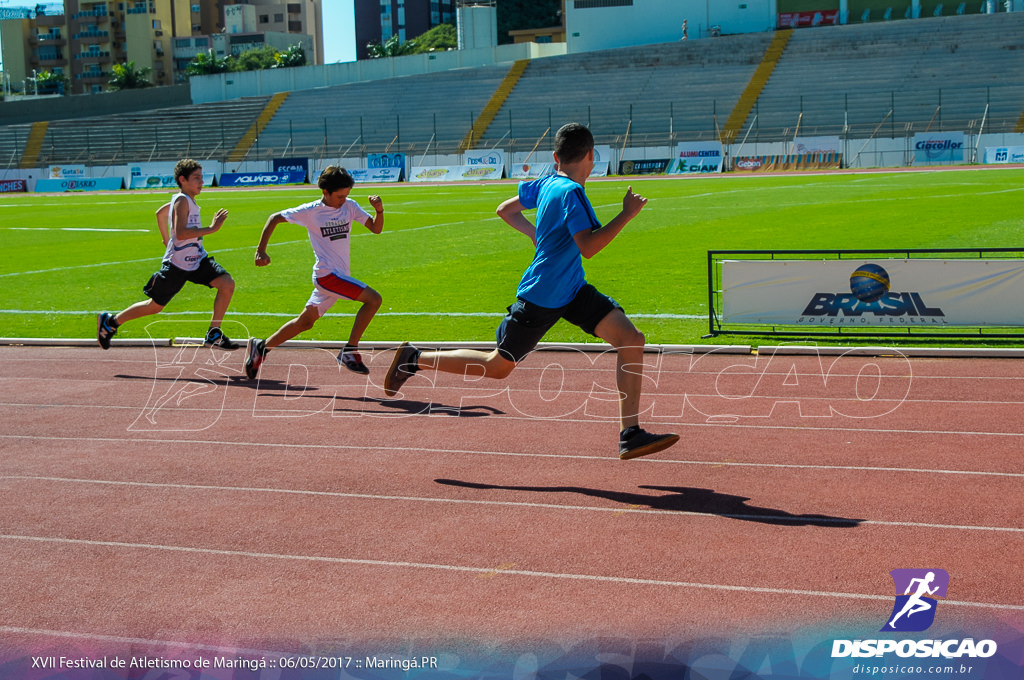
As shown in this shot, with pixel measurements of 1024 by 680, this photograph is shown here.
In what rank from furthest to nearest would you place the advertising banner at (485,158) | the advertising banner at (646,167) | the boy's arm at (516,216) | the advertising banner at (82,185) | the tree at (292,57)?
1. the tree at (292,57)
2. the advertising banner at (82,185)
3. the advertising banner at (485,158)
4. the advertising banner at (646,167)
5. the boy's arm at (516,216)

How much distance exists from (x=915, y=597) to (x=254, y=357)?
670 cm

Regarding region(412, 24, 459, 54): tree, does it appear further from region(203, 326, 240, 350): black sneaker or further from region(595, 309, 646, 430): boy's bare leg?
region(595, 309, 646, 430): boy's bare leg

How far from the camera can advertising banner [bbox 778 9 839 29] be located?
2906 inches

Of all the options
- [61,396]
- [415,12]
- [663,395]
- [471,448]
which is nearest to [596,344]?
[663,395]

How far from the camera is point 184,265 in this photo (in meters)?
10.9

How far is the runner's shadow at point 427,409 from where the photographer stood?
8422 millimetres

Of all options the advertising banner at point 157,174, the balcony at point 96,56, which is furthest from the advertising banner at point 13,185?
the balcony at point 96,56

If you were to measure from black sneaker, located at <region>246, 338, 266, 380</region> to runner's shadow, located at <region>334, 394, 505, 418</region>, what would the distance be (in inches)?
51.1

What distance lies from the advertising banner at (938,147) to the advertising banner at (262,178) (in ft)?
106

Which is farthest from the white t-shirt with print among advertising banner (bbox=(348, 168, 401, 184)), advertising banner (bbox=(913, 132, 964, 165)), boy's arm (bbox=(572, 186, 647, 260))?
advertising banner (bbox=(348, 168, 401, 184))

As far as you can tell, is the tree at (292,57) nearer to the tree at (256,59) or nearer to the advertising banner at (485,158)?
the tree at (256,59)

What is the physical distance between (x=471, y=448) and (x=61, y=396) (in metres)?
4.28

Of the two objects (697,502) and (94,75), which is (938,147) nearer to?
(697,502)

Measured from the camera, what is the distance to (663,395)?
9.00 m
